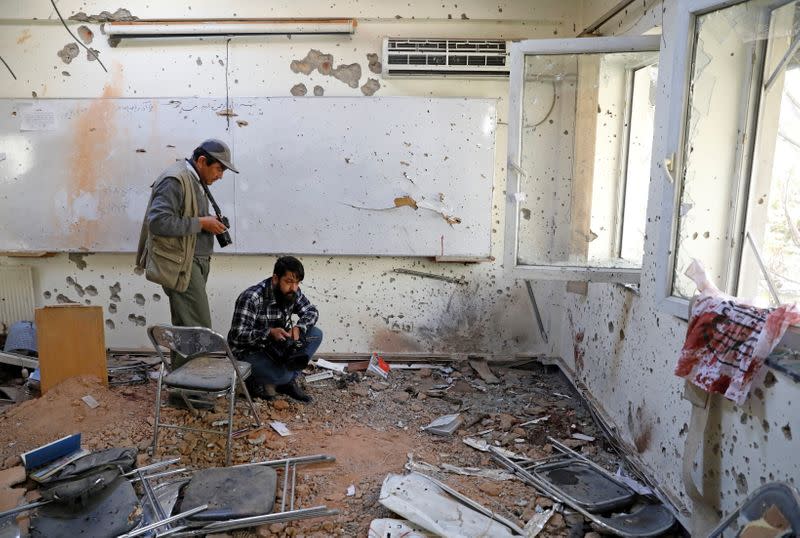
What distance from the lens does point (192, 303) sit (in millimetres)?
3131

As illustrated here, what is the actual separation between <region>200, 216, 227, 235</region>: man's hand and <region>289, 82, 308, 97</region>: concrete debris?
1433mm

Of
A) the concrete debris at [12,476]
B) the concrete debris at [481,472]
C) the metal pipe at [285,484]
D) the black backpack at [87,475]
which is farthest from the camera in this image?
the concrete debris at [481,472]

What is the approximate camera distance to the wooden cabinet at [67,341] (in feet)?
10.5

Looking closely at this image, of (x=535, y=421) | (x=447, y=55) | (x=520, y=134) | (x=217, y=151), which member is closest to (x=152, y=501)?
(x=217, y=151)

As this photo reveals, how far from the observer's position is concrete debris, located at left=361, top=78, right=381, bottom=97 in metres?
3.92

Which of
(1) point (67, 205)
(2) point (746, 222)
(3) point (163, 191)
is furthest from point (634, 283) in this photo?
(1) point (67, 205)

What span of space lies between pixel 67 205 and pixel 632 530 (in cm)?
433

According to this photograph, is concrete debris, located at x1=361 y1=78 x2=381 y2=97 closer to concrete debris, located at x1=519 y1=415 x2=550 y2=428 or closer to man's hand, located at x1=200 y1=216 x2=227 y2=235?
man's hand, located at x1=200 y1=216 x2=227 y2=235

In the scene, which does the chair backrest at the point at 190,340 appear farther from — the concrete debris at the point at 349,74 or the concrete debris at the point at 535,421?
the concrete debris at the point at 349,74

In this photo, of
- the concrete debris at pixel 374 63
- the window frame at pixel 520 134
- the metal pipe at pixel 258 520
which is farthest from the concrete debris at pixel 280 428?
the concrete debris at pixel 374 63

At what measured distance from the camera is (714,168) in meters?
2.18

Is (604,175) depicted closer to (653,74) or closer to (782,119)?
(653,74)

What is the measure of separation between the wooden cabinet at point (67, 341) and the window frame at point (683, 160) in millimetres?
3257

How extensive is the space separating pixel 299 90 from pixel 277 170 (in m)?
0.63
